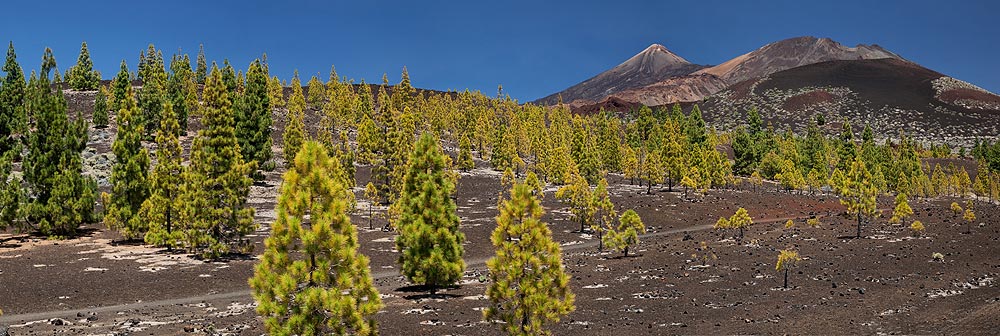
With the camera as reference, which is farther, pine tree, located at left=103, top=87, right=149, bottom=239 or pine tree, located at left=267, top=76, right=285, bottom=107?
pine tree, located at left=267, top=76, right=285, bottom=107

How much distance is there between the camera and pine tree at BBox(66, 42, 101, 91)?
140 metres

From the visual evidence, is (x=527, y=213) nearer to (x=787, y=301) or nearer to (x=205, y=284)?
Answer: (x=787, y=301)

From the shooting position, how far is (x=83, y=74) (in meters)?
142

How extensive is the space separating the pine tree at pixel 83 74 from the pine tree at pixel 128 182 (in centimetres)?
11184

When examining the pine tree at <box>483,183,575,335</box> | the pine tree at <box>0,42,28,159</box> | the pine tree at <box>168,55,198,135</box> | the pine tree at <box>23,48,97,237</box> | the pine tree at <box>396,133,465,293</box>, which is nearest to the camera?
the pine tree at <box>483,183,575,335</box>

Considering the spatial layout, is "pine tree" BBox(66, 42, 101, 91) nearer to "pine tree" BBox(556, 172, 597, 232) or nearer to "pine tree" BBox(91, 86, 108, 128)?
"pine tree" BBox(91, 86, 108, 128)

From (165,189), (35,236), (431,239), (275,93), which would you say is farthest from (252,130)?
(275,93)

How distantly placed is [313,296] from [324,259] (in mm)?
938

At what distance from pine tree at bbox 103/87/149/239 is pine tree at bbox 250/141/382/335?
35895 millimetres

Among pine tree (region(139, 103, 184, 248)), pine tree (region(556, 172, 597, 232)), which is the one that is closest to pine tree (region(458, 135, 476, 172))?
pine tree (region(556, 172, 597, 232))

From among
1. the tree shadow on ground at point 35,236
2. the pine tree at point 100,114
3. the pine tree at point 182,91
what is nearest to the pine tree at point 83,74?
the pine tree at point 182,91

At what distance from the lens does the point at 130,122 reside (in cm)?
4791

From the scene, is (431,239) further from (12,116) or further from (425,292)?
(12,116)

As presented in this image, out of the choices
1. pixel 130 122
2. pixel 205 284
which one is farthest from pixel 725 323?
pixel 130 122
